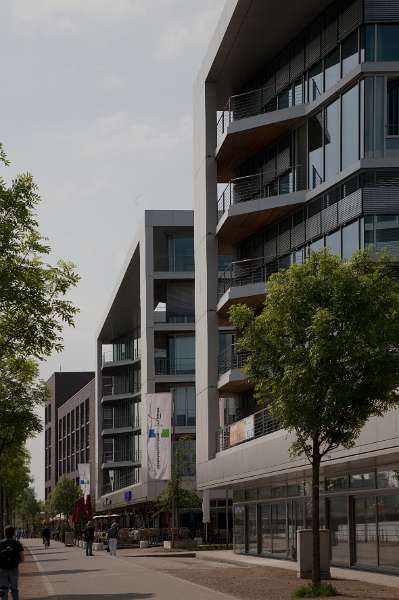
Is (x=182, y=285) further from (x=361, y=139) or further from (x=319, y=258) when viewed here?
(x=319, y=258)

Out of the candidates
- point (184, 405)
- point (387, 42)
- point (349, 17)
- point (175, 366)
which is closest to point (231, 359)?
point (349, 17)

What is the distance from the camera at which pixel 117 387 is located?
112875mm

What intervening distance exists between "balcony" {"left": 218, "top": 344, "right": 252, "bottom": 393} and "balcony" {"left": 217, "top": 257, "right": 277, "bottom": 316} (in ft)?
6.39

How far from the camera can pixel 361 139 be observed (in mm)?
40312

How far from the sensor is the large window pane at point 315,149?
44.1 metres

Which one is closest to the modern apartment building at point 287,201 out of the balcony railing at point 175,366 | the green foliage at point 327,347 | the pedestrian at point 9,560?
the green foliage at point 327,347

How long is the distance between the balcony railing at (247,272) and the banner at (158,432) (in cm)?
968

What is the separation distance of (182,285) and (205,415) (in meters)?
32.9

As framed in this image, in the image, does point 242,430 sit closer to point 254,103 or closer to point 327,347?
point 254,103

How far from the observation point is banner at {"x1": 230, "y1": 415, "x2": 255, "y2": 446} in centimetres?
4812

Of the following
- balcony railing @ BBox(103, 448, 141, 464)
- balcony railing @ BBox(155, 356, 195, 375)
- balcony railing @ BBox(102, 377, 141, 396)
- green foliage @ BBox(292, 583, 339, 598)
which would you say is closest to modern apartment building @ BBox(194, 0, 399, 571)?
green foliage @ BBox(292, 583, 339, 598)

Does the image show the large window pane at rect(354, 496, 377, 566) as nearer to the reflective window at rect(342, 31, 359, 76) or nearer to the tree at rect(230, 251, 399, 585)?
the tree at rect(230, 251, 399, 585)

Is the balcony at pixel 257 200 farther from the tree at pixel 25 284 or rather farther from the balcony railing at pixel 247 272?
the tree at pixel 25 284

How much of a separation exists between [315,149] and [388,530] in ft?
54.5
